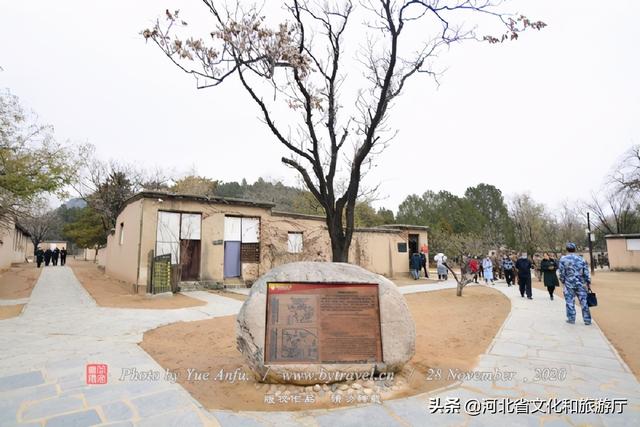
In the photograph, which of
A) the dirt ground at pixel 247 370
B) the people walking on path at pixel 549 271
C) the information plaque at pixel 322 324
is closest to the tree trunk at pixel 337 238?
the dirt ground at pixel 247 370

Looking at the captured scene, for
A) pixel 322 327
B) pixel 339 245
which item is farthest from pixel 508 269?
pixel 322 327

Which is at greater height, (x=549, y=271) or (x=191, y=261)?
(x=191, y=261)

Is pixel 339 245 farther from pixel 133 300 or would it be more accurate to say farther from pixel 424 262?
pixel 424 262

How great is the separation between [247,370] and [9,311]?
851 cm

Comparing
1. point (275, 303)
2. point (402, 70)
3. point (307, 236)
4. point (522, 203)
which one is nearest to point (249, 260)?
point (307, 236)

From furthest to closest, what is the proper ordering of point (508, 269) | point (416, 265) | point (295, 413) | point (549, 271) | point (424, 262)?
1. point (424, 262)
2. point (416, 265)
3. point (508, 269)
4. point (549, 271)
5. point (295, 413)

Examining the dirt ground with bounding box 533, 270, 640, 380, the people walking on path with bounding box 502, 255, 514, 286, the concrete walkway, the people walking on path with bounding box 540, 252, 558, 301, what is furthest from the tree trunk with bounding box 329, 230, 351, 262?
the people walking on path with bounding box 502, 255, 514, 286

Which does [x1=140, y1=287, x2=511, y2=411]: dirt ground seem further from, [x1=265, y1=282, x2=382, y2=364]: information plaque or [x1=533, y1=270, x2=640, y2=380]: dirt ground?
[x1=533, y1=270, x2=640, y2=380]: dirt ground


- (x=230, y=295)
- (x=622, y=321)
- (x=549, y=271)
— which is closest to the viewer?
(x=622, y=321)

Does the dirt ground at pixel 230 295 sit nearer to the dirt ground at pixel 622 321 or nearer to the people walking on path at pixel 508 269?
the dirt ground at pixel 622 321

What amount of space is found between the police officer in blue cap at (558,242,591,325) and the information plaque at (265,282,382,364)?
207 inches

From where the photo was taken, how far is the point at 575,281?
6938 mm

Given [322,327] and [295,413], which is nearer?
[295,413]

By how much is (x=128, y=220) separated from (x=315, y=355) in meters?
14.0
